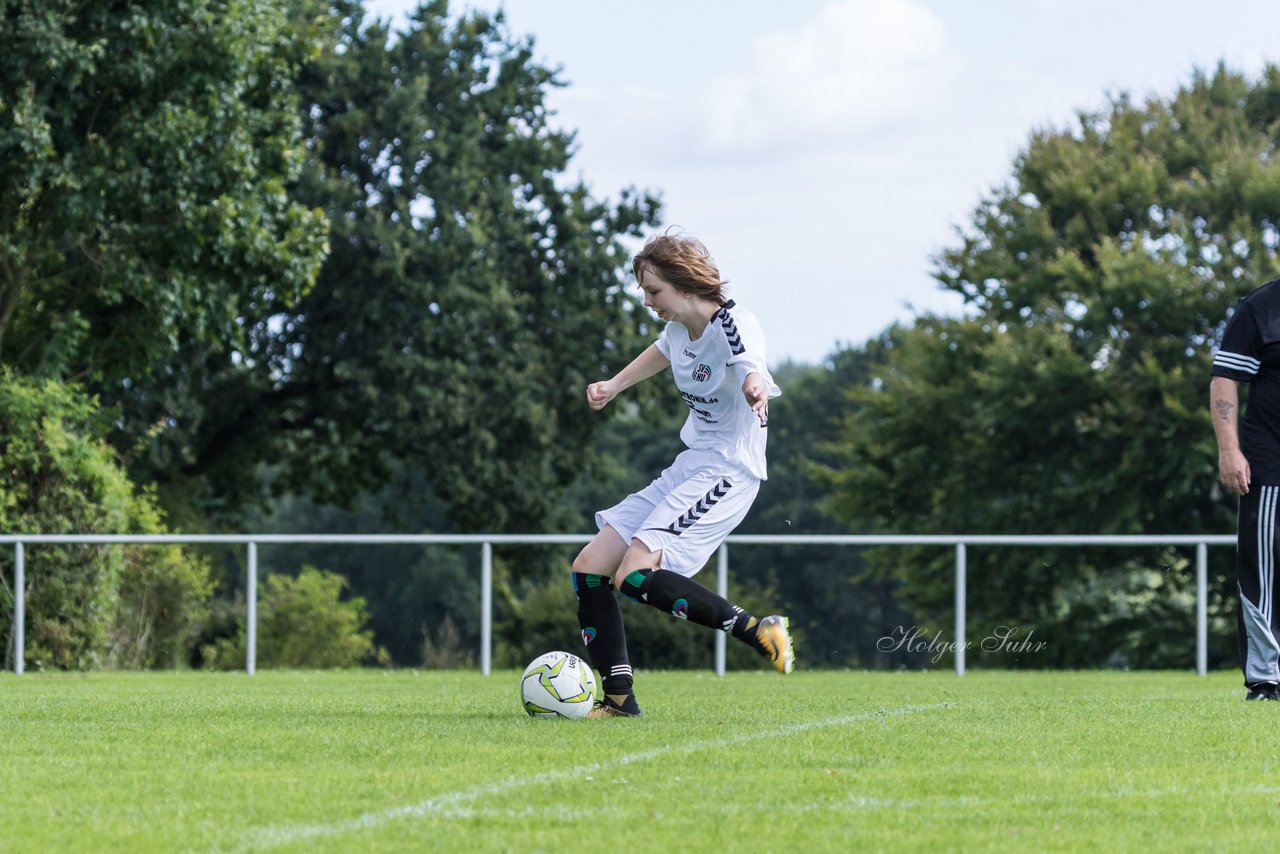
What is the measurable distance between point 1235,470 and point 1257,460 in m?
0.21

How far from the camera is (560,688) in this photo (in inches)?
259

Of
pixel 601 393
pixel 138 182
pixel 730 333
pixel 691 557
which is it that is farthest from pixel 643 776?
pixel 138 182

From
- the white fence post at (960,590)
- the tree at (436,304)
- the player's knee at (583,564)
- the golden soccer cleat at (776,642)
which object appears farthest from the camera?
the tree at (436,304)

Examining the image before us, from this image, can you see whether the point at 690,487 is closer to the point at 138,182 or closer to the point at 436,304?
the point at 138,182

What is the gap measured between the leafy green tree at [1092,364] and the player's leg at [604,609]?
16581mm

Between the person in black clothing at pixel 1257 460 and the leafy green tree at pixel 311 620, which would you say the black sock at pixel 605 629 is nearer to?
the person in black clothing at pixel 1257 460

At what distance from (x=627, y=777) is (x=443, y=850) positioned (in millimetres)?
1184

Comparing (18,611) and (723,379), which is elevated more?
(723,379)

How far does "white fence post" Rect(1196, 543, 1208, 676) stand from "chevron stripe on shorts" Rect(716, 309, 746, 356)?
26.2ft

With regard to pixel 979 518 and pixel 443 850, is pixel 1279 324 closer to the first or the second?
pixel 443 850

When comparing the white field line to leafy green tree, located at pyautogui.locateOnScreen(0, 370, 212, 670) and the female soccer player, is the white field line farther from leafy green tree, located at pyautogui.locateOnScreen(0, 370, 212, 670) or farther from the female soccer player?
leafy green tree, located at pyautogui.locateOnScreen(0, 370, 212, 670)

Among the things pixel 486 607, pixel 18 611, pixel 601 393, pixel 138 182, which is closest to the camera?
pixel 601 393

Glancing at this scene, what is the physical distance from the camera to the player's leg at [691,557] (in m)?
6.29

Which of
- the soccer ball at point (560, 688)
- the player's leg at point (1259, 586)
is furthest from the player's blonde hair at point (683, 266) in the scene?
the player's leg at point (1259, 586)
